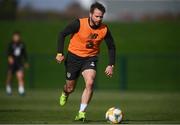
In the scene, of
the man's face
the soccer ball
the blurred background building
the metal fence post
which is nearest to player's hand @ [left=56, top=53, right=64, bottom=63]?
the man's face

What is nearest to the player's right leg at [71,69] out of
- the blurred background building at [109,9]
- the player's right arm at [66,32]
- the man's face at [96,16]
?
the player's right arm at [66,32]

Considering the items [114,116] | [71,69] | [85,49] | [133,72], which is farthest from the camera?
[133,72]

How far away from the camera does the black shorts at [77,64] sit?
1452cm

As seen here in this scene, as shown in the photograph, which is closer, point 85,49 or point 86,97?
point 86,97

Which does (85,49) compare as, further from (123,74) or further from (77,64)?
(123,74)

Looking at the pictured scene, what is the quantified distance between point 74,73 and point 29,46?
22080 millimetres

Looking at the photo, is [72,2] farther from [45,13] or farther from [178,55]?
[178,55]

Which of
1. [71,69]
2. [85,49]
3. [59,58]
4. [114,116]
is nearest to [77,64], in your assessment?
[71,69]

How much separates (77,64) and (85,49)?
37 cm

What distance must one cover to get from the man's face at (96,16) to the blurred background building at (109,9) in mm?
22171

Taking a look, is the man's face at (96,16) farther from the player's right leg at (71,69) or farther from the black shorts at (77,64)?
the player's right leg at (71,69)

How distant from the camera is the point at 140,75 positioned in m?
34.7

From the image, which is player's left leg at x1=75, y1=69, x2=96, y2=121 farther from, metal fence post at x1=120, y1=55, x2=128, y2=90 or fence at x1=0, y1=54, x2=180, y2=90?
fence at x1=0, y1=54, x2=180, y2=90

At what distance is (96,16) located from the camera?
14.0m
